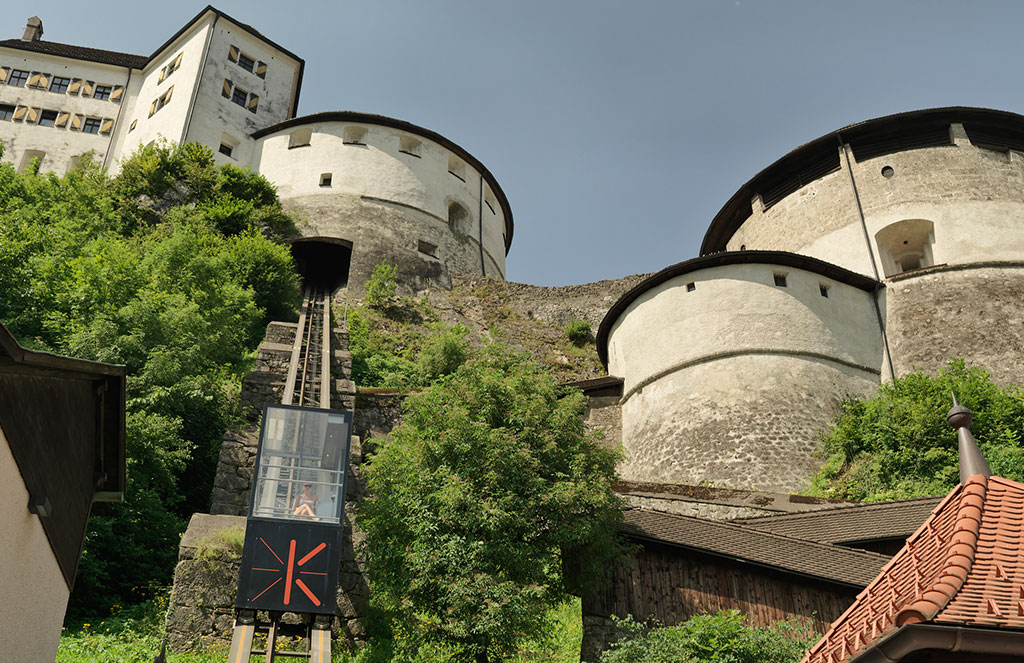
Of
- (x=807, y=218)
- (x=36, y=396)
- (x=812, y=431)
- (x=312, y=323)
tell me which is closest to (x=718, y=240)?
(x=807, y=218)

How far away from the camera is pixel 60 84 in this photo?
136 feet

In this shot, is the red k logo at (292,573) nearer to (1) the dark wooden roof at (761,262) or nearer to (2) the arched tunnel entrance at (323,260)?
(1) the dark wooden roof at (761,262)

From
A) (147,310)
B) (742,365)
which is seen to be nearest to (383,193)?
(742,365)

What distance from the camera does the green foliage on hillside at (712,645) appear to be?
9.85m

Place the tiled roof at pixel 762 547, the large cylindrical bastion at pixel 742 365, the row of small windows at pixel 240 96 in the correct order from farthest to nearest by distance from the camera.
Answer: the row of small windows at pixel 240 96, the large cylindrical bastion at pixel 742 365, the tiled roof at pixel 762 547

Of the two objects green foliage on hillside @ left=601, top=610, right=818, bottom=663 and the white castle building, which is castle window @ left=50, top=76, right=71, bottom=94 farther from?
green foliage on hillside @ left=601, top=610, right=818, bottom=663

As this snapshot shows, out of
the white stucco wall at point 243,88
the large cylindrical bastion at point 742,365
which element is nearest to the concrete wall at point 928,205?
the large cylindrical bastion at point 742,365

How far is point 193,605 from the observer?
37.1 feet

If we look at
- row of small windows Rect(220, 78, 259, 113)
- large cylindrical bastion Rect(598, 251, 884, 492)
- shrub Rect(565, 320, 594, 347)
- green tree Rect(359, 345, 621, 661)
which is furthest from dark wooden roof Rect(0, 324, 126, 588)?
row of small windows Rect(220, 78, 259, 113)

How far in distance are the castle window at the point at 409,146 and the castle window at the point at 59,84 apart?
1722 cm

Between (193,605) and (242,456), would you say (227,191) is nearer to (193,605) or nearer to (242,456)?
(242,456)

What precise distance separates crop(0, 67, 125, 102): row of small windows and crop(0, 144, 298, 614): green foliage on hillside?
43.6 ft

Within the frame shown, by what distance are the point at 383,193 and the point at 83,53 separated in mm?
19848

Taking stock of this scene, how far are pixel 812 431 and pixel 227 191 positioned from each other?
20.9m
